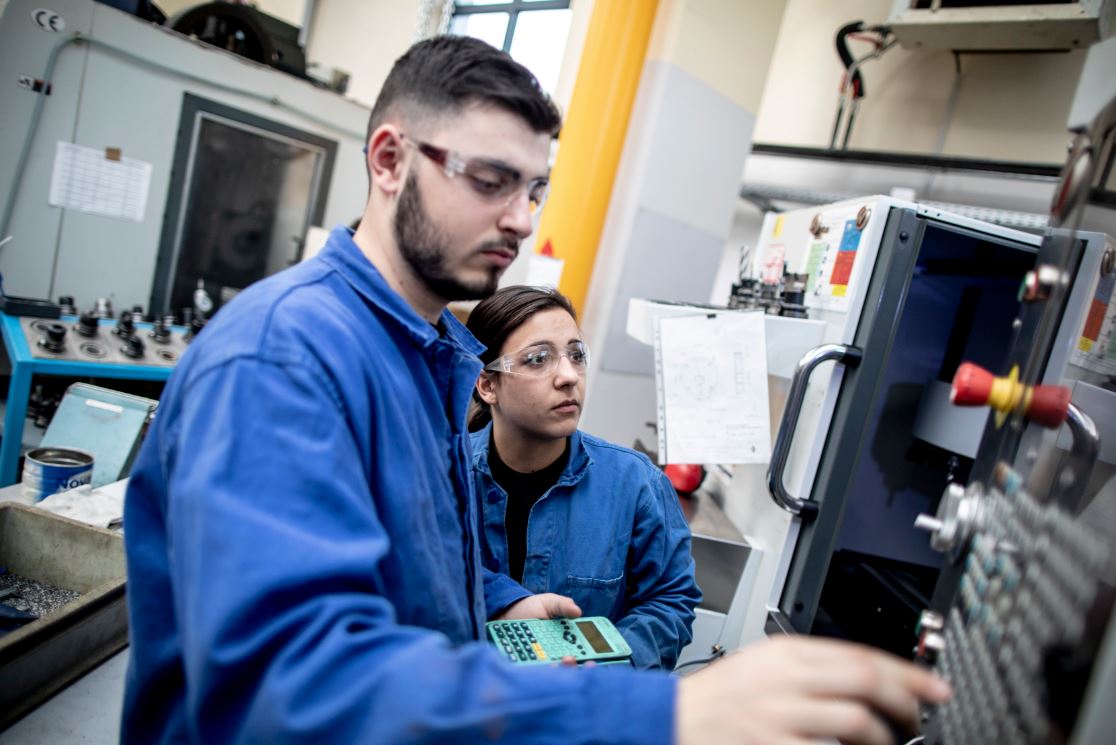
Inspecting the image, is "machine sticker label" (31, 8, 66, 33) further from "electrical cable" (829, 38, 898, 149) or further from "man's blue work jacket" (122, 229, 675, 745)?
"electrical cable" (829, 38, 898, 149)

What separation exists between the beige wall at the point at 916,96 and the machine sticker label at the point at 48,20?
120 inches

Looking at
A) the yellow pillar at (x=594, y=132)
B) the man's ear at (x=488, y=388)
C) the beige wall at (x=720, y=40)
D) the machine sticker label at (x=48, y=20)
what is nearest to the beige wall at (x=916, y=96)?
the beige wall at (x=720, y=40)

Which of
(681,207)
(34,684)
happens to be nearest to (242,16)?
(681,207)

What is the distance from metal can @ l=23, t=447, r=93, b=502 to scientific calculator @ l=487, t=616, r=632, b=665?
3.38 ft

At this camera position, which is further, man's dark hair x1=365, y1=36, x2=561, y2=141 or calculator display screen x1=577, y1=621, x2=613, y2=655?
calculator display screen x1=577, y1=621, x2=613, y2=655

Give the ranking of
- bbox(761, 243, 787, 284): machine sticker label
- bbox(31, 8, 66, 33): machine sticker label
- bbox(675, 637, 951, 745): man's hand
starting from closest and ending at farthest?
bbox(675, 637, 951, 745): man's hand → bbox(761, 243, 787, 284): machine sticker label → bbox(31, 8, 66, 33): machine sticker label

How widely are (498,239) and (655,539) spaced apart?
27.2 inches

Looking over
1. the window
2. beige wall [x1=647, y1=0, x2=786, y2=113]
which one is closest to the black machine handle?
beige wall [x1=647, y1=0, x2=786, y2=113]

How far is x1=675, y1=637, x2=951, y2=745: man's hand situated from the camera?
1.22ft

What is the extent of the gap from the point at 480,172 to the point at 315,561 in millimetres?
439

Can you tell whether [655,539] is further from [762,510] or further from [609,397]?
[609,397]

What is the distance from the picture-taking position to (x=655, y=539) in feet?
3.79

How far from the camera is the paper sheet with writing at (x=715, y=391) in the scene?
4.64ft

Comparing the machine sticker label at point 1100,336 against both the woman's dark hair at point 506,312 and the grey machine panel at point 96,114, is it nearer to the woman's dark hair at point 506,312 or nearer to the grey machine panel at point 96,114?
the woman's dark hair at point 506,312
